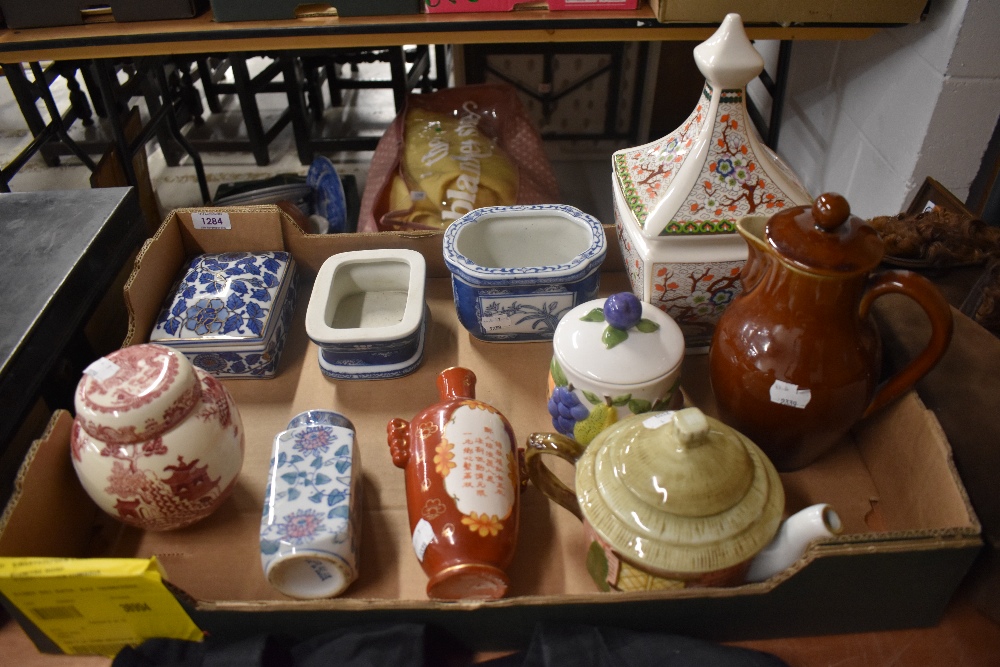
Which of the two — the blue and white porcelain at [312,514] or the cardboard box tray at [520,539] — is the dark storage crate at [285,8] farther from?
the blue and white porcelain at [312,514]

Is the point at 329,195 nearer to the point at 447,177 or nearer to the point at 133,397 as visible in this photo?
the point at 447,177

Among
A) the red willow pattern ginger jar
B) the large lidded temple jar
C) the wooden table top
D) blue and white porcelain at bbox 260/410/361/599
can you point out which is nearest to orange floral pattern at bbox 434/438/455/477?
the red willow pattern ginger jar

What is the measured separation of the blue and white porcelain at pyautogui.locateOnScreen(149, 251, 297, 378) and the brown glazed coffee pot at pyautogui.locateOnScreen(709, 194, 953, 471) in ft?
2.17

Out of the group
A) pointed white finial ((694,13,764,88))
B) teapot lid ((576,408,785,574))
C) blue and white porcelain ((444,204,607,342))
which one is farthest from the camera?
blue and white porcelain ((444,204,607,342))

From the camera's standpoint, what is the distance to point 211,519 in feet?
3.06

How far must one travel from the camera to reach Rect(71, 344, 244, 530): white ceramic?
0.78 m

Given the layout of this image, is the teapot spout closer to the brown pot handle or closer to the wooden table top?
the brown pot handle

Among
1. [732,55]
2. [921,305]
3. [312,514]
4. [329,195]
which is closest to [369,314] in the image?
[312,514]

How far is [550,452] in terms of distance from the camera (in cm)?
82

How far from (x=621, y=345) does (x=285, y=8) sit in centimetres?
111

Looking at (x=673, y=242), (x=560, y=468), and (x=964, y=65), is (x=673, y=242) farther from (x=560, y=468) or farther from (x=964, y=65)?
(x=964, y=65)

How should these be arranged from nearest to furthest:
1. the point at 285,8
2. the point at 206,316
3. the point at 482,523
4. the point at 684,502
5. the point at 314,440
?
the point at 684,502 < the point at 482,523 < the point at 314,440 < the point at 206,316 < the point at 285,8

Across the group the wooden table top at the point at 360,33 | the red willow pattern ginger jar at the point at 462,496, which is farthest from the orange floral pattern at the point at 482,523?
the wooden table top at the point at 360,33

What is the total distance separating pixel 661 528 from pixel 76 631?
628 millimetres
